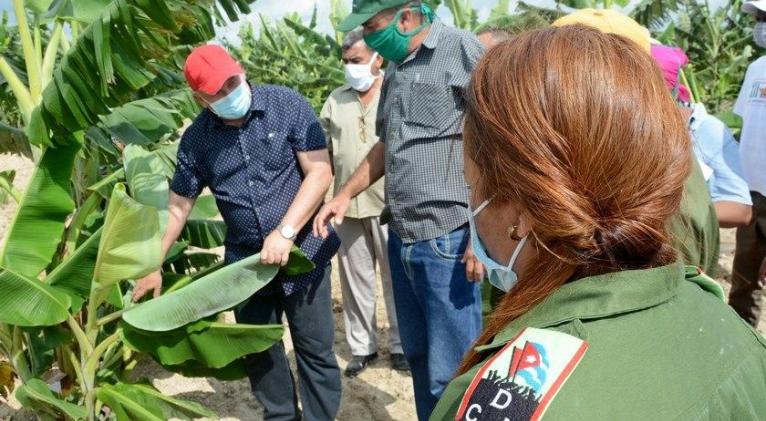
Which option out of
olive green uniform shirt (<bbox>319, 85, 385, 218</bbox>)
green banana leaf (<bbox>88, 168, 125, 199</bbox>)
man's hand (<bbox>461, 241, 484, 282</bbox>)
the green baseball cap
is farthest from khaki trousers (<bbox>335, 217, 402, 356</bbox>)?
man's hand (<bbox>461, 241, 484, 282</bbox>)

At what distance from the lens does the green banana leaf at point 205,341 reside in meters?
2.95

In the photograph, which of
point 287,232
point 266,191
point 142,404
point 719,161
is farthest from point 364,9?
point 142,404

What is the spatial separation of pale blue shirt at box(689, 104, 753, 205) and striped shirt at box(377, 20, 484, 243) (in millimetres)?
820

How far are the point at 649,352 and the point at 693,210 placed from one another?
3.77 ft

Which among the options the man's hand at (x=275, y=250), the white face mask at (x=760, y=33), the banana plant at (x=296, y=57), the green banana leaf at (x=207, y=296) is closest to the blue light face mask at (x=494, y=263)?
the man's hand at (x=275, y=250)

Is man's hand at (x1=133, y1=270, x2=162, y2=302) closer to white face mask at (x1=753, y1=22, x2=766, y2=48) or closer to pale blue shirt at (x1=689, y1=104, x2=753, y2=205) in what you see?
pale blue shirt at (x1=689, y1=104, x2=753, y2=205)

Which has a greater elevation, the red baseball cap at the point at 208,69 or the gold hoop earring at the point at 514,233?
the gold hoop earring at the point at 514,233

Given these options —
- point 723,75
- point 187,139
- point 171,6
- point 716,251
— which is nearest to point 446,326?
point 716,251

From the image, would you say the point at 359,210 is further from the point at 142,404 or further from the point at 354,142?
the point at 142,404

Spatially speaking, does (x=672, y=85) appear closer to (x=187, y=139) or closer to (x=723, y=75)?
(x=187, y=139)

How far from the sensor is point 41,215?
9.57 ft

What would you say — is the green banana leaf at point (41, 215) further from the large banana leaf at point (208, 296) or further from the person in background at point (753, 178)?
the person in background at point (753, 178)

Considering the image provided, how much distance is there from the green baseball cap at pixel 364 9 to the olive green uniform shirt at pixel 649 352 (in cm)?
203

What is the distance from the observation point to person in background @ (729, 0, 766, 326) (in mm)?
3879
